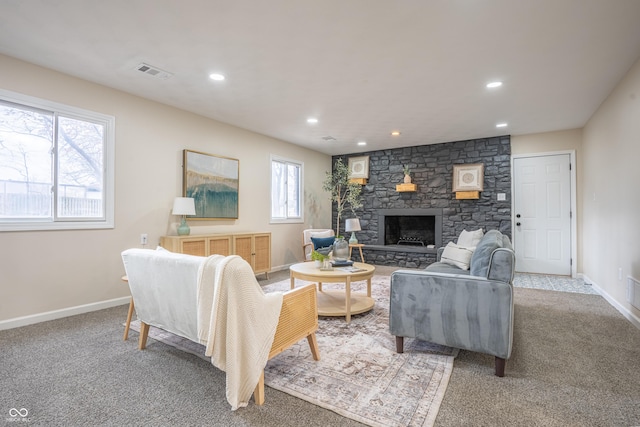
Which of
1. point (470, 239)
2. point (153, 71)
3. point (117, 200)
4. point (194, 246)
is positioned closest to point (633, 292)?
point (470, 239)

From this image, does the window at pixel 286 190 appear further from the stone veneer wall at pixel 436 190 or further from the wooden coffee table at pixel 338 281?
the wooden coffee table at pixel 338 281

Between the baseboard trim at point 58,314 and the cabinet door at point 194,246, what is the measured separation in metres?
0.84

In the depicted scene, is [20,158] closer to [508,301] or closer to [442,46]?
[442,46]

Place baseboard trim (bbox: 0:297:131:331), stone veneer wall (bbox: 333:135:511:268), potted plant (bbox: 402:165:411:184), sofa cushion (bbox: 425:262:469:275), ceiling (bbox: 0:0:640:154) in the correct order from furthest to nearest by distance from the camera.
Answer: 1. potted plant (bbox: 402:165:411:184)
2. stone veneer wall (bbox: 333:135:511:268)
3. sofa cushion (bbox: 425:262:469:275)
4. baseboard trim (bbox: 0:297:131:331)
5. ceiling (bbox: 0:0:640:154)

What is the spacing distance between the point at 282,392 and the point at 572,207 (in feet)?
18.6

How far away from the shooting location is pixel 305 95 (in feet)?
12.6

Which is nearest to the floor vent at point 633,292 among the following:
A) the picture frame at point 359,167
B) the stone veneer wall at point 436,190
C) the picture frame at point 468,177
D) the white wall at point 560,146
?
the white wall at point 560,146

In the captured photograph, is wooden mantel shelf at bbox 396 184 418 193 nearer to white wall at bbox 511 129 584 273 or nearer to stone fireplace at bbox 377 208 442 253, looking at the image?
stone fireplace at bbox 377 208 442 253

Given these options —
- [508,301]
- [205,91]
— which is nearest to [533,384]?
[508,301]

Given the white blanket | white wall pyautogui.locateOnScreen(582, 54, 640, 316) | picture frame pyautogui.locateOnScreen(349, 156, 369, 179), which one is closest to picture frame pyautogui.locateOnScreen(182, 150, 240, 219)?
picture frame pyautogui.locateOnScreen(349, 156, 369, 179)

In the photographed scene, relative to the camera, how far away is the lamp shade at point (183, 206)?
4098 mm

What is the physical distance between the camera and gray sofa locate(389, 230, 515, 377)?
6.77ft

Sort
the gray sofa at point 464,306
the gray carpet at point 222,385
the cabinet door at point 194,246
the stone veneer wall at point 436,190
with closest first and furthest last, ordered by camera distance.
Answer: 1. the gray carpet at point 222,385
2. the gray sofa at point 464,306
3. the cabinet door at point 194,246
4. the stone veneer wall at point 436,190

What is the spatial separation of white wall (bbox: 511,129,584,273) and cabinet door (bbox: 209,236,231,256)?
5078 mm
